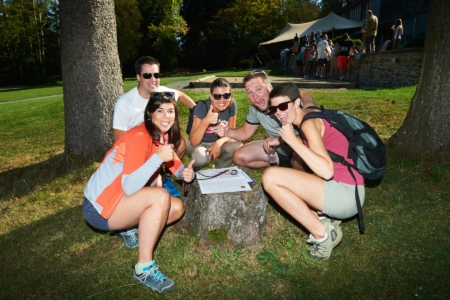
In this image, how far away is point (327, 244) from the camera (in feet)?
10.2

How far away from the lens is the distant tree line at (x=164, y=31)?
37562 millimetres

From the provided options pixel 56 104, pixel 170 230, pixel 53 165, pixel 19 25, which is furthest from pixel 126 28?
pixel 170 230

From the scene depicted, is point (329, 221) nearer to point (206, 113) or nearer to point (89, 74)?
point (206, 113)

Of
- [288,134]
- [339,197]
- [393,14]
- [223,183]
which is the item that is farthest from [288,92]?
[393,14]

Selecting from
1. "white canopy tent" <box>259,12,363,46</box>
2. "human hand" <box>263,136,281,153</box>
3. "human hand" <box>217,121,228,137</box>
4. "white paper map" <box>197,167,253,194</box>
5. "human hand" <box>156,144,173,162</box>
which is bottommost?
"white paper map" <box>197,167,253,194</box>

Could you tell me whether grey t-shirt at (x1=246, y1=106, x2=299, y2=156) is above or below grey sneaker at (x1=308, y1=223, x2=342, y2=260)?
above

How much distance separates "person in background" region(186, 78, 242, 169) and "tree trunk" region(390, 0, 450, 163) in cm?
266

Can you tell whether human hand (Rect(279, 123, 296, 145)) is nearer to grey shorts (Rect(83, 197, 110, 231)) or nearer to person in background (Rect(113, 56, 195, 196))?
grey shorts (Rect(83, 197, 110, 231))

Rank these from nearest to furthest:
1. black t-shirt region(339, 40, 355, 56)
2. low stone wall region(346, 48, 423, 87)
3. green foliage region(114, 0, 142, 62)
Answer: low stone wall region(346, 48, 423, 87) < black t-shirt region(339, 40, 355, 56) < green foliage region(114, 0, 142, 62)

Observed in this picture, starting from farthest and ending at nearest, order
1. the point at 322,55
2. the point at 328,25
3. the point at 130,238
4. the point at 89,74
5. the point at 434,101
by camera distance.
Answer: the point at 328,25, the point at 322,55, the point at 89,74, the point at 434,101, the point at 130,238

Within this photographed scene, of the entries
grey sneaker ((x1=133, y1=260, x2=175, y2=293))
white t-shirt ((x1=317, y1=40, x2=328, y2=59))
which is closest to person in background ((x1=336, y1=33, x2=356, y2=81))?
white t-shirt ((x1=317, y1=40, x2=328, y2=59))

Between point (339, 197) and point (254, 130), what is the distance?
1.84 meters

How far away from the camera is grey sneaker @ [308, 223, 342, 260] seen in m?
3.11

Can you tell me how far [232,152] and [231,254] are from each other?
185 centimetres
